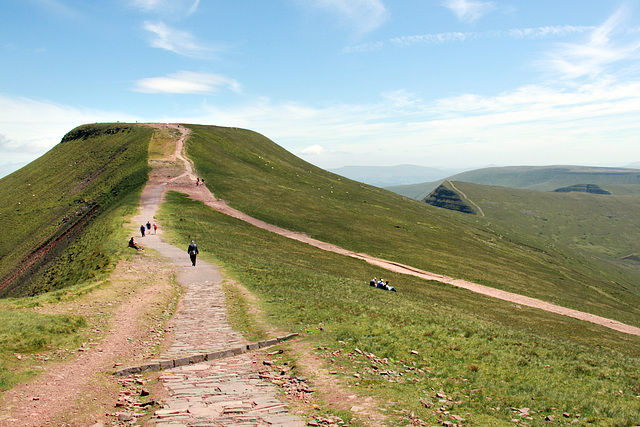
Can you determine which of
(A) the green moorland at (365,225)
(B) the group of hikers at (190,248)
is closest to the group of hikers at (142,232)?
(B) the group of hikers at (190,248)

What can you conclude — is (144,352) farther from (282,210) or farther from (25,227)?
(25,227)

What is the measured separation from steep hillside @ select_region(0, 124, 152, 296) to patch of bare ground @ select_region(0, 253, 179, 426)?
8.60m

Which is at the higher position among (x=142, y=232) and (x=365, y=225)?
(x=142, y=232)

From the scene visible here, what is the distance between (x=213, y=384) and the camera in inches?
509

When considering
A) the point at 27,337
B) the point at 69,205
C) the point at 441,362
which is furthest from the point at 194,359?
the point at 69,205

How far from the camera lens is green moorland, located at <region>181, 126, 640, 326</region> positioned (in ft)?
213

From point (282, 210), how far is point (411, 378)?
67.4 meters

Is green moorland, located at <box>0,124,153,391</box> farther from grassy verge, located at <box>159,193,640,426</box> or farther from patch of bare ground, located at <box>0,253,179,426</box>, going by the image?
grassy verge, located at <box>159,193,640,426</box>

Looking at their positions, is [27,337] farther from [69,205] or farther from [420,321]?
[69,205]

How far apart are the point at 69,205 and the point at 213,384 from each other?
85.4 m

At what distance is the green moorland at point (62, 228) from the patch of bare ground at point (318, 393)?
Result: 28.2 feet

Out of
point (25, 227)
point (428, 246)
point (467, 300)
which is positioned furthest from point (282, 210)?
point (25, 227)

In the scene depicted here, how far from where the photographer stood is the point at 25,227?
78625 millimetres

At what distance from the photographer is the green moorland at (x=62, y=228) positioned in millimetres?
15789
